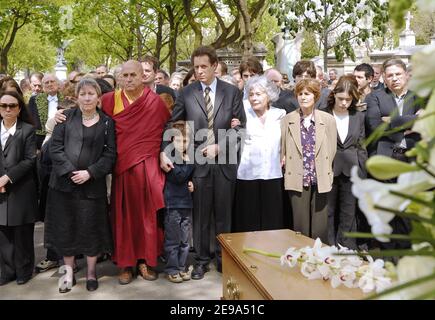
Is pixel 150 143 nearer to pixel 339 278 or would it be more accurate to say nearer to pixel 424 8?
pixel 339 278

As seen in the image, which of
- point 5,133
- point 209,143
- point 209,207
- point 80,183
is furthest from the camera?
point 209,207

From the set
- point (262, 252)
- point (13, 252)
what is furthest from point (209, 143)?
point (262, 252)

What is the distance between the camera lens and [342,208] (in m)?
5.09

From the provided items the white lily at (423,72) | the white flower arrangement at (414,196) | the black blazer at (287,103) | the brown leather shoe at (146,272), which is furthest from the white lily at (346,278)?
the black blazer at (287,103)

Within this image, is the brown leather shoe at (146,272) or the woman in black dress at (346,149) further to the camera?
the woman in black dress at (346,149)

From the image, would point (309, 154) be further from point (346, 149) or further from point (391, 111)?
point (391, 111)

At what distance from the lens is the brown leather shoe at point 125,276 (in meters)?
4.54

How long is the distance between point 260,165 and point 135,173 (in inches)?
45.7

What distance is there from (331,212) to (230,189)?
111cm

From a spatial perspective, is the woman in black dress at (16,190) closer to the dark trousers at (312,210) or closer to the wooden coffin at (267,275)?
the wooden coffin at (267,275)

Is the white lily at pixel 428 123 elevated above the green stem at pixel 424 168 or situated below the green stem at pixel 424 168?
above
